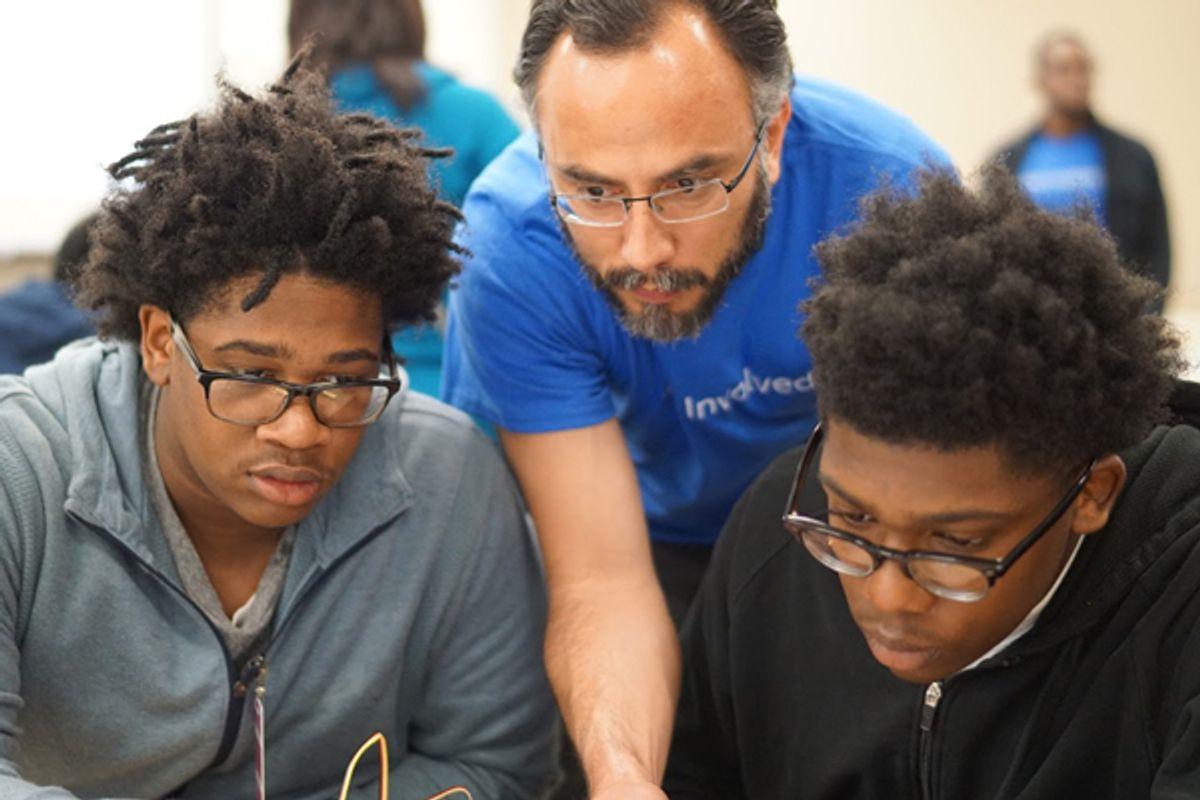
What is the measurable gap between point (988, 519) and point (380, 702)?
87 centimetres

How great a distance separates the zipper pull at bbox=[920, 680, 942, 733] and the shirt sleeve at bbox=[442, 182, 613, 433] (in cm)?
65

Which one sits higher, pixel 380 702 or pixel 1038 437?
pixel 1038 437

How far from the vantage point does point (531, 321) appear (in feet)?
6.71

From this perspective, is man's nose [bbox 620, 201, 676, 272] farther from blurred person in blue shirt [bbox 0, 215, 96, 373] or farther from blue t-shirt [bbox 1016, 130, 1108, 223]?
blue t-shirt [bbox 1016, 130, 1108, 223]

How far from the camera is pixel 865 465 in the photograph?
1.44 metres

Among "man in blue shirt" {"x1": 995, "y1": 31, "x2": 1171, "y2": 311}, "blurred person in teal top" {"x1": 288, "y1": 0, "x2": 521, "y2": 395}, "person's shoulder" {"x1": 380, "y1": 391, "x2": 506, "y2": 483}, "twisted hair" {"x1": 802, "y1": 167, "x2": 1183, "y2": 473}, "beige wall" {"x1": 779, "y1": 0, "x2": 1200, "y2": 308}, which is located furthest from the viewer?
"beige wall" {"x1": 779, "y1": 0, "x2": 1200, "y2": 308}

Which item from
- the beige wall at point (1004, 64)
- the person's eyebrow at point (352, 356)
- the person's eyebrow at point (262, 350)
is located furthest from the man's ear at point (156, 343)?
the beige wall at point (1004, 64)

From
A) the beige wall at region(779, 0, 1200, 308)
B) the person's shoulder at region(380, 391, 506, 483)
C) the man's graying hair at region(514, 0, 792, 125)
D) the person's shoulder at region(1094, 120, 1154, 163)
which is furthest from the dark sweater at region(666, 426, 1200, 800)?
the beige wall at region(779, 0, 1200, 308)

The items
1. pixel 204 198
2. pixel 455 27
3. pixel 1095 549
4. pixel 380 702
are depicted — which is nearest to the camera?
pixel 1095 549

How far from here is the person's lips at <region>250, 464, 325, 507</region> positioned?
1794 mm

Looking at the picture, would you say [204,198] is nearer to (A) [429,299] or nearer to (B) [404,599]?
(A) [429,299]

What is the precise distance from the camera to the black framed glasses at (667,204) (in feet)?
5.86

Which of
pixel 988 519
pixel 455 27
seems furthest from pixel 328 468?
pixel 455 27

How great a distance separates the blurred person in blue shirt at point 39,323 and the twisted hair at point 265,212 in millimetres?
1315
